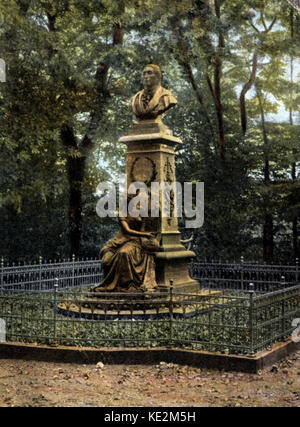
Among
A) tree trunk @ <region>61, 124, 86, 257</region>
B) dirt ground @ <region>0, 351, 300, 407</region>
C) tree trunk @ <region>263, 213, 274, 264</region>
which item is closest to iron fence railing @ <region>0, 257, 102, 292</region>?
tree trunk @ <region>61, 124, 86, 257</region>

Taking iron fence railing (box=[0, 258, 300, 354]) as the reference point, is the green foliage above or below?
above

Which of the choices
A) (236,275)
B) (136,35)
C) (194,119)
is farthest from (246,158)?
(136,35)

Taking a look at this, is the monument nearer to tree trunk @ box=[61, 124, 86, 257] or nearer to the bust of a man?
the bust of a man

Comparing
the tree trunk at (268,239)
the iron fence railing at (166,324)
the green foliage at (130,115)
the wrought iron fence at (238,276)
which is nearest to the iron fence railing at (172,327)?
the iron fence railing at (166,324)

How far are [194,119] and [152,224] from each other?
10.4 meters

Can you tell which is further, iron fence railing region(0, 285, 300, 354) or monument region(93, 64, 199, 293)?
monument region(93, 64, 199, 293)

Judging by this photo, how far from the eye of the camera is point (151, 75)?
12055 millimetres

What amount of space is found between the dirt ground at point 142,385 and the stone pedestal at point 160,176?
347cm

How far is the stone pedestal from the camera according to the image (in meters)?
11.4

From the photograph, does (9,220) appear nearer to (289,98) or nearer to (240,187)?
(240,187)

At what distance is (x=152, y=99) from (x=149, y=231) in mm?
3083

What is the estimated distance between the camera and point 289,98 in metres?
21.2

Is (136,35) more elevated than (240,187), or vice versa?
(136,35)

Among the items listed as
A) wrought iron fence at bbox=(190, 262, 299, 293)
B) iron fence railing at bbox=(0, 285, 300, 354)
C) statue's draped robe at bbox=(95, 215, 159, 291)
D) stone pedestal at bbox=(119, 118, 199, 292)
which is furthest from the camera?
wrought iron fence at bbox=(190, 262, 299, 293)
